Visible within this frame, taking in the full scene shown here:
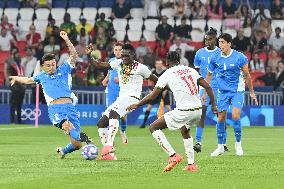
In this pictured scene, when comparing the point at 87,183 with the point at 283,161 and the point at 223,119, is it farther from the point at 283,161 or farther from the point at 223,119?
the point at 223,119

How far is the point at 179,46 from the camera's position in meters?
35.2

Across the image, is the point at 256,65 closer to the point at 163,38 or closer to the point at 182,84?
the point at 163,38

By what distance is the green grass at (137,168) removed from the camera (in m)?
13.8

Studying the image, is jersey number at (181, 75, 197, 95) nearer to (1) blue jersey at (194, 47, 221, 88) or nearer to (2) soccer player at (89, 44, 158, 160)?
(2) soccer player at (89, 44, 158, 160)

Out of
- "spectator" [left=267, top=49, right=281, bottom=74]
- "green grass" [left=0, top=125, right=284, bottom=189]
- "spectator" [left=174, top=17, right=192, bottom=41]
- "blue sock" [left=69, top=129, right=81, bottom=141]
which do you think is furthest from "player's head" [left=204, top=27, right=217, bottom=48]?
"spectator" [left=174, top=17, right=192, bottom=41]

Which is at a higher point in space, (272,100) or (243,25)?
(243,25)

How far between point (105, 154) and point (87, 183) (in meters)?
4.45

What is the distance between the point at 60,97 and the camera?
1869cm

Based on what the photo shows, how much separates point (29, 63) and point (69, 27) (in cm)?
237

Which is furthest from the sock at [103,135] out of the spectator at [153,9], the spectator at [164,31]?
the spectator at [153,9]

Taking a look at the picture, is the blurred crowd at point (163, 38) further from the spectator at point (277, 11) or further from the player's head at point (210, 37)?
the player's head at point (210, 37)

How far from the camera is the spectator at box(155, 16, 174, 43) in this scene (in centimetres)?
3631

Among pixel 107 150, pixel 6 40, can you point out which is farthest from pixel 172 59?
pixel 6 40

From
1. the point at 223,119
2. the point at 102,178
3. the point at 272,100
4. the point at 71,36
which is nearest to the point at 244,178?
the point at 102,178
